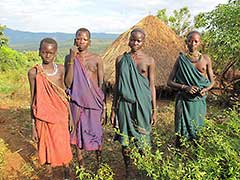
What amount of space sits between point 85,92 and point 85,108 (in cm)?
18

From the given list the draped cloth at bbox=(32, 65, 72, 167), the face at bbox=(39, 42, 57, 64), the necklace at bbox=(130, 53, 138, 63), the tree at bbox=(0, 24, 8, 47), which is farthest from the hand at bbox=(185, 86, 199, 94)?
the tree at bbox=(0, 24, 8, 47)

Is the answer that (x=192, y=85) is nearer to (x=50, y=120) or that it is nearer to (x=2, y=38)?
(x=50, y=120)

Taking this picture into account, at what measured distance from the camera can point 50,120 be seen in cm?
375

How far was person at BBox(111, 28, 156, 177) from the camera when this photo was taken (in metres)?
3.89

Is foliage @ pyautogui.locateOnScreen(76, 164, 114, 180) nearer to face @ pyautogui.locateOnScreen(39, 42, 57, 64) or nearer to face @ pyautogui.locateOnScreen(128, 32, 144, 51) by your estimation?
face @ pyautogui.locateOnScreen(39, 42, 57, 64)

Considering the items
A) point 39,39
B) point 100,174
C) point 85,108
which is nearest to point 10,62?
point 85,108

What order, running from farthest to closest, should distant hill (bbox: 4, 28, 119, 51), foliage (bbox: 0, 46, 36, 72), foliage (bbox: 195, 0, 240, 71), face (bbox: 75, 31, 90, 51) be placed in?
distant hill (bbox: 4, 28, 119, 51)
foliage (bbox: 0, 46, 36, 72)
foliage (bbox: 195, 0, 240, 71)
face (bbox: 75, 31, 90, 51)

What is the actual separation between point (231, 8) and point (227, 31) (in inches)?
15.1

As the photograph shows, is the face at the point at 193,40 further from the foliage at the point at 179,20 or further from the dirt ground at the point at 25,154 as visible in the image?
the foliage at the point at 179,20

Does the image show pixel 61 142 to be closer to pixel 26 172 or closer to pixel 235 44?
pixel 26 172

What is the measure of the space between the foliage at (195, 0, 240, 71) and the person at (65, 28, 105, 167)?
302cm

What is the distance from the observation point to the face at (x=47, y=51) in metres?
3.69

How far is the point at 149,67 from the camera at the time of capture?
3.92 meters

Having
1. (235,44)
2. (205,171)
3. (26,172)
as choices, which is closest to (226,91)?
(235,44)
